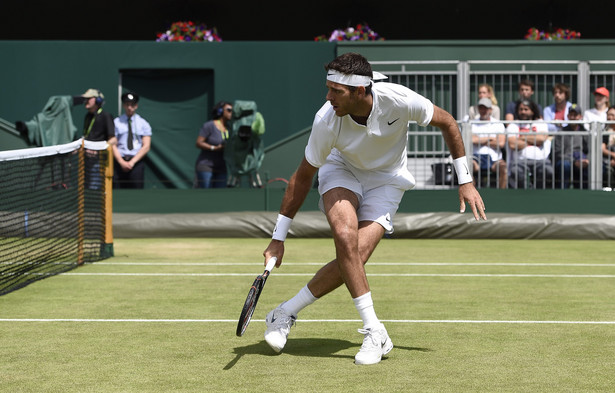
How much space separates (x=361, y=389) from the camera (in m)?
4.96

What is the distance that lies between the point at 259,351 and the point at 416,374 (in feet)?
3.47

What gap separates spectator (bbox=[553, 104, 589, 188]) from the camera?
1488cm

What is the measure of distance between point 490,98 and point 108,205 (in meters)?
6.21

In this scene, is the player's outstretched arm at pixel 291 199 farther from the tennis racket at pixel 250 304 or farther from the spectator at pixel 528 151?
the spectator at pixel 528 151

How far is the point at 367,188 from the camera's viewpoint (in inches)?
244

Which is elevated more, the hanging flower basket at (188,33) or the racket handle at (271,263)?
the hanging flower basket at (188,33)

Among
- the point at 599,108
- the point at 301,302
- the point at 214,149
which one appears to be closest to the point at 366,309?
the point at 301,302

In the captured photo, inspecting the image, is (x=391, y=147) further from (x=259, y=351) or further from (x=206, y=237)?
(x=206, y=237)

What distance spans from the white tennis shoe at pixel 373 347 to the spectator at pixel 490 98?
393 inches

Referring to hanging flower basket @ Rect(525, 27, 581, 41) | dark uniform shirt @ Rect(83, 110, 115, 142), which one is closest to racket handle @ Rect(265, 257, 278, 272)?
dark uniform shirt @ Rect(83, 110, 115, 142)

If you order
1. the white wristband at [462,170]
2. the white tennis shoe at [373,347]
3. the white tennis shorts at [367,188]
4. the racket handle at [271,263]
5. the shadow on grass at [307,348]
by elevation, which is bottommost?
the shadow on grass at [307,348]

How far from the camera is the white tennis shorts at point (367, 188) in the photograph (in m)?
6.10

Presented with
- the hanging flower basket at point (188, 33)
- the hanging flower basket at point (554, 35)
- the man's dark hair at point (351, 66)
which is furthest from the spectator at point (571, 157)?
the man's dark hair at point (351, 66)

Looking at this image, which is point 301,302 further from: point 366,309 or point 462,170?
point 462,170
